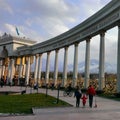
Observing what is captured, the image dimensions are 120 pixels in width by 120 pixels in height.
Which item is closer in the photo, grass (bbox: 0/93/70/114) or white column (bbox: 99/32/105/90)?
grass (bbox: 0/93/70/114)

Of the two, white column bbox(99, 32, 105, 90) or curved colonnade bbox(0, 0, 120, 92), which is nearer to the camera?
curved colonnade bbox(0, 0, 120, 92)

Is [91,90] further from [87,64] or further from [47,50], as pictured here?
[47,50]

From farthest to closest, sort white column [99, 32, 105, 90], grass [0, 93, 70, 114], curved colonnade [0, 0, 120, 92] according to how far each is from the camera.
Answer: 1. white column [99, 32, 105, 90]
2. curved colonnade [0, 0, 120, 92]
3. grass [0, 93, 70, 114]

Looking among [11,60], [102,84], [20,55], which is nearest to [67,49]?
[102,84]

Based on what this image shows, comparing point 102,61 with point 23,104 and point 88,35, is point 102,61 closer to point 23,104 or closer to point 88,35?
point 88,35

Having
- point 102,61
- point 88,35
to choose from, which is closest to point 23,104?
point 102,61

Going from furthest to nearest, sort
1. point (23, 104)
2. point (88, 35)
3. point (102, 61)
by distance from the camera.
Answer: point (88, 35)
point (102, 61)
point (23, 104)

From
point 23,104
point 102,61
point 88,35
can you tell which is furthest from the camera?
point 88,35

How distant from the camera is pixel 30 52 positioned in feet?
223

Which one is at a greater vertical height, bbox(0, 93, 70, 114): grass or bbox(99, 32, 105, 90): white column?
bbox(99, 32, 105, 90): white column

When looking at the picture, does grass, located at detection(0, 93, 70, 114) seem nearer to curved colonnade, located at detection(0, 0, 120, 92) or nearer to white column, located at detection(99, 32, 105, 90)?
curved colonnade, located at detection(0, 0, 120, 92)

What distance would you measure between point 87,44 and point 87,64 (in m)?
2.88

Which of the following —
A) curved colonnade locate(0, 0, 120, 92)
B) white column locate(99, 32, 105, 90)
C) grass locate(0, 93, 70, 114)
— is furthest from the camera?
white column locate(99, 32, 105, 90)

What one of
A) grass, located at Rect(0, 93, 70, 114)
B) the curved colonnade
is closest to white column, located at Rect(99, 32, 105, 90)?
the curved colonnade
